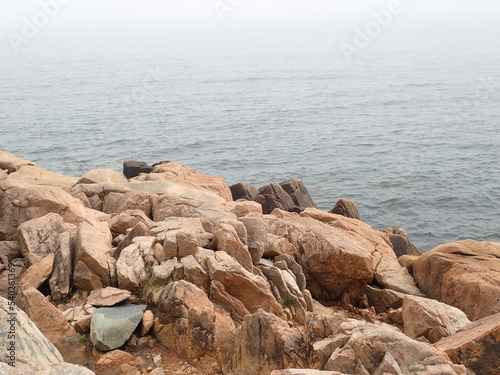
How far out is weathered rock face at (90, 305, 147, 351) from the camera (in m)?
11.4

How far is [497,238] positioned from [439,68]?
8274cm

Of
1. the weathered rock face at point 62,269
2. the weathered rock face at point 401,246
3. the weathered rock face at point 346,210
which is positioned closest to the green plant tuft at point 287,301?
the weathered rock face at point 62,269

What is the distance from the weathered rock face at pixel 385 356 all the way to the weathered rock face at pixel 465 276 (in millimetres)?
9546

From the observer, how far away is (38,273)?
13.9 meters

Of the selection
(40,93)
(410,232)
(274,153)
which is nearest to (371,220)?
(410,232)

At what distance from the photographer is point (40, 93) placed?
8544 cm

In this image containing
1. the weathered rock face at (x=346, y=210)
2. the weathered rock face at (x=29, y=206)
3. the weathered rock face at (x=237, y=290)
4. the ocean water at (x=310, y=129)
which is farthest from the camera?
the ocean water at (x=310, y=129)

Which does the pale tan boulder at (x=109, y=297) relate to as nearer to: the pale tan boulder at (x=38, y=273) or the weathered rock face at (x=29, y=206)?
the pale tan boulder at (x=38, y=273)

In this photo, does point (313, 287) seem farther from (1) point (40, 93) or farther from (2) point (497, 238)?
(1) point (40, 93)

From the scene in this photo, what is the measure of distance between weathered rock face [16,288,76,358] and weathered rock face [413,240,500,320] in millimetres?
13288

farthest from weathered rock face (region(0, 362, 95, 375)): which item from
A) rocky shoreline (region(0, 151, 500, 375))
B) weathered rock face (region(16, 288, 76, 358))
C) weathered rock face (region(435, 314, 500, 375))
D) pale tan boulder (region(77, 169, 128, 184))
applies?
pale tan boulder (region(77, 169, 128, 184))

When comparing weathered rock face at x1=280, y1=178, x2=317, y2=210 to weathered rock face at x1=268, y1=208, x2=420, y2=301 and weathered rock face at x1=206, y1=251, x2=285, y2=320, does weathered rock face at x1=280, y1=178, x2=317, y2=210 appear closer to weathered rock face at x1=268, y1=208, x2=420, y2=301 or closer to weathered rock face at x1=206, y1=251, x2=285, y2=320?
weathered rock face at x1=268, y1=208, x2=420, y2=301

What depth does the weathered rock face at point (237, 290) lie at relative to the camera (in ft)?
42.0

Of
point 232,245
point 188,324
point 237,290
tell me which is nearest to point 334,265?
point 232,245
